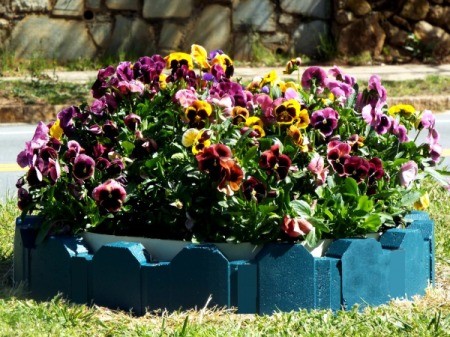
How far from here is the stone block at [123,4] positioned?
1398 cm

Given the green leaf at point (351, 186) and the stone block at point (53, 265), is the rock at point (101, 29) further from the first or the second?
the green leaf at point (351, 186)

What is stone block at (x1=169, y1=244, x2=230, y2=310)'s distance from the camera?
397 cm

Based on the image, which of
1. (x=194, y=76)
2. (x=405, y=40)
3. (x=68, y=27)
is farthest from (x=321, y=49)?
(x=194, y=76)

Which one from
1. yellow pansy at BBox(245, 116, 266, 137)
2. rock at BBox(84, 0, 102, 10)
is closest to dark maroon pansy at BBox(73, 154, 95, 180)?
yellow pansy at BBox(245, 116, 266, 137)

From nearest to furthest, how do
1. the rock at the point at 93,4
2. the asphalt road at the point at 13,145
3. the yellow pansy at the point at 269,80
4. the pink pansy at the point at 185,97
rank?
the pink pansy at the point at 185,97 < the yellow pansy at the point at 269,80 < the asphalt road at the point at 13,145 < the rock at the point at 93,4

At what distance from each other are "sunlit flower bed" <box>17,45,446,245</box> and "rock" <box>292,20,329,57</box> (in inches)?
397

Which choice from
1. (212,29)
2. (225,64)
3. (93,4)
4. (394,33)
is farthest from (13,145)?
(394,33)

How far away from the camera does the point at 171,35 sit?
1429 centimetres

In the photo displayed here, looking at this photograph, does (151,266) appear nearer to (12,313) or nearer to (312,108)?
(12,313)

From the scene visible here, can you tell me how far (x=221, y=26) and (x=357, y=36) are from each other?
188 cm

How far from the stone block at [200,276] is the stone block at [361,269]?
432 millimetres

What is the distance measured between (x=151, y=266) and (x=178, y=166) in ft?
1.42

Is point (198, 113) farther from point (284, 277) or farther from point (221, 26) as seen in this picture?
point (221, 26)

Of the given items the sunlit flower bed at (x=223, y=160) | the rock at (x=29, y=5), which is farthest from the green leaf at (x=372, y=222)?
the rock at (x=29, y=5)
